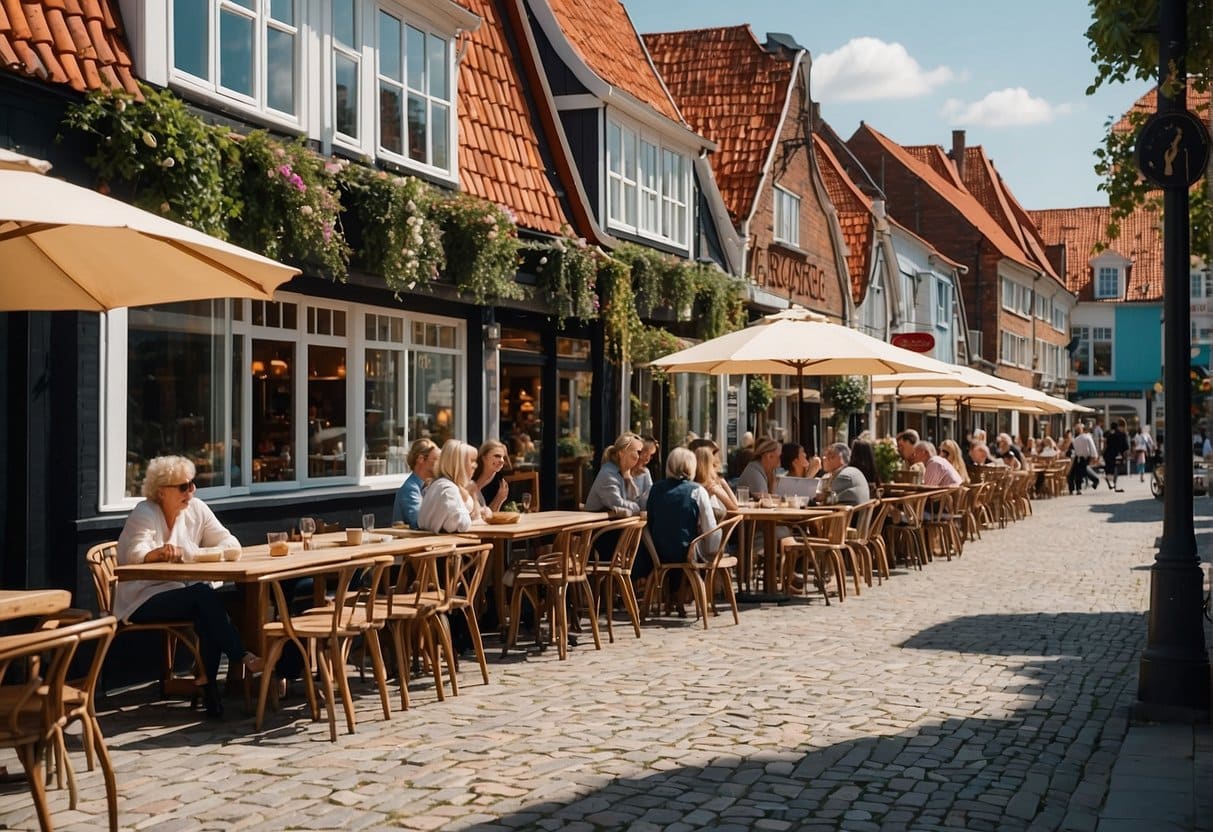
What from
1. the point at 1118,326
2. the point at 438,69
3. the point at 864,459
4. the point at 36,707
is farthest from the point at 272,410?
the point at 1118,326

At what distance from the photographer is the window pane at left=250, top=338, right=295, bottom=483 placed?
10797 mm

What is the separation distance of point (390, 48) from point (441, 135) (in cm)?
106

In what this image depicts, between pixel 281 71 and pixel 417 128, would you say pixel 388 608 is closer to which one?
pixel 281 71

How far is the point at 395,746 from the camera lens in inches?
278

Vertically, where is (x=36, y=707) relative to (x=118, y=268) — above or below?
below

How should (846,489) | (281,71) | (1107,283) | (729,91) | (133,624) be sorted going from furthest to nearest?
1. (1107,283)
2. (729,91)
3. (846,489)
4. (281,71)
5. (133,624)

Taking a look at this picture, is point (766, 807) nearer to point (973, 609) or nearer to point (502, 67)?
point (973, 609)

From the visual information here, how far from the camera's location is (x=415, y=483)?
34.8 feet

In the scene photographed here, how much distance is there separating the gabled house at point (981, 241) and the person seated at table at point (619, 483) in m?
37.1

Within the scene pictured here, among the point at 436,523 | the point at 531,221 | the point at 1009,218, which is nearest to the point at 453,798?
the point at 436,523

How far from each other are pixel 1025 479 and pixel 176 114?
20957mm

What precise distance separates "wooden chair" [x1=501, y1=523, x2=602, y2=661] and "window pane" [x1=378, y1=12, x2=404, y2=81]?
481 centimetres

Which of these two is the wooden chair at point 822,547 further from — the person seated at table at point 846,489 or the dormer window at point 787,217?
the dormer window at point 787,217

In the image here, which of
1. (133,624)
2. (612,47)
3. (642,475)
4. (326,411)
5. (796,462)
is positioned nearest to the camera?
(133,624)
